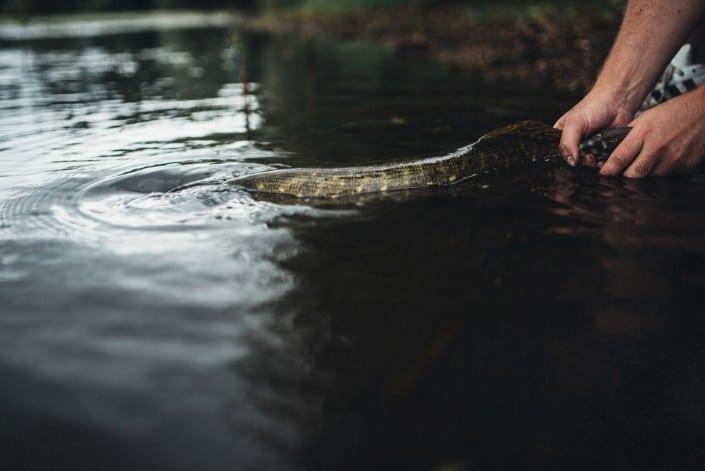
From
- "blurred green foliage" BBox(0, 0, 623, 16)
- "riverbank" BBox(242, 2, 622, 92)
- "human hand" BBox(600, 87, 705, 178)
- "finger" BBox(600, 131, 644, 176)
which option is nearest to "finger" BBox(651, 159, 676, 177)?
"human hand" BBox(600, 87, 705, 178)

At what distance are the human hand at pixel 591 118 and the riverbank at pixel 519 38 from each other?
4.91m

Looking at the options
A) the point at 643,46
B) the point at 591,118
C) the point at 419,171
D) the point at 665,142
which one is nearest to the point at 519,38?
the point at 643,46

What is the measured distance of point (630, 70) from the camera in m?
4.75

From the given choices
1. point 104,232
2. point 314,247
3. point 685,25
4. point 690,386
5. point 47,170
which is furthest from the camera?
point 47,170

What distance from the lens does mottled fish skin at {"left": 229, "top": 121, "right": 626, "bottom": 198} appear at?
4266 millimetres

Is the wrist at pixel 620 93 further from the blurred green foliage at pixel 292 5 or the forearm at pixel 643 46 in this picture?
the blurred green foliage at pixel 292 5

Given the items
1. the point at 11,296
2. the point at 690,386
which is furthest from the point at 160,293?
the point at 690,386

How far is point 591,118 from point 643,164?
60 cm

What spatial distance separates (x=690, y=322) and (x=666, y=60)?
3.16 m

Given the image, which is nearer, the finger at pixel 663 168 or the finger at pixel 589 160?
the finger at pixel 663 168

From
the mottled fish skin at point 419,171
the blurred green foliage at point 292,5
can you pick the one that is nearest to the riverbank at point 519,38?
the blurred green foliage at point 292,5

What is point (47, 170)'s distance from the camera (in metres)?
5.14

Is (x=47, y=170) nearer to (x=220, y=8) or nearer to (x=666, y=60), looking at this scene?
(x=666, y=60)

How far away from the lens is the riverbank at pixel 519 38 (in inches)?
440
